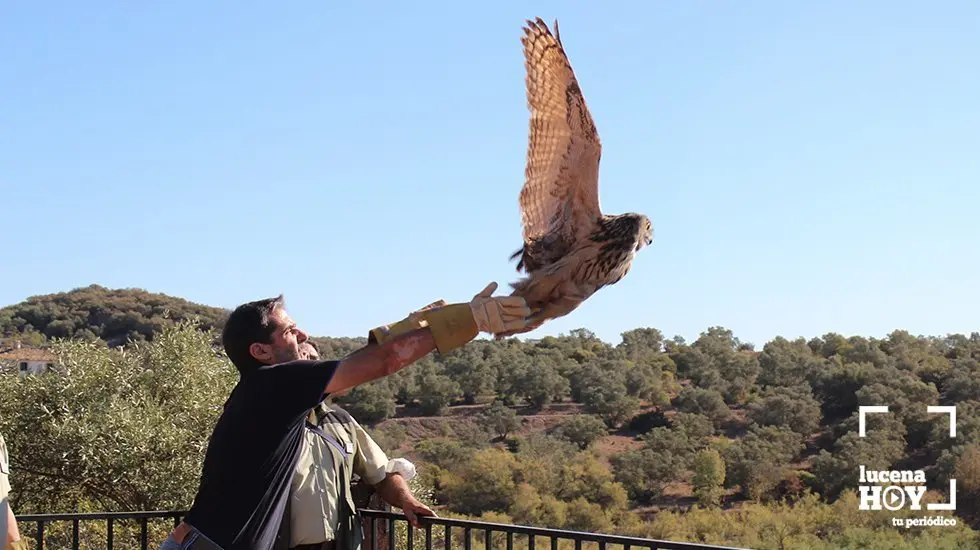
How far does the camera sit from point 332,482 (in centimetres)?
294

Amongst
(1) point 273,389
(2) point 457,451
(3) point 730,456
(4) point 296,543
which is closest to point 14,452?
(4) point 296,543

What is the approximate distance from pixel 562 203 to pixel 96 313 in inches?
1439

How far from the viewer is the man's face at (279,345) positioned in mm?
2453

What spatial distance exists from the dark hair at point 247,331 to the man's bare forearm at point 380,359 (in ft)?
1.18

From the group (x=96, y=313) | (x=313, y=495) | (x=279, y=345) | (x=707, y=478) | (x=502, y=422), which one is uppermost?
(x=96, y=313)

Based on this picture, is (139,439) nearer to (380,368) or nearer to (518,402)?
(380,368)

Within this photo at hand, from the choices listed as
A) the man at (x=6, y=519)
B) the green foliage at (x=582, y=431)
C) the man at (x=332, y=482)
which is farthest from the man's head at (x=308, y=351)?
the green foliage at (x=582, y=431)

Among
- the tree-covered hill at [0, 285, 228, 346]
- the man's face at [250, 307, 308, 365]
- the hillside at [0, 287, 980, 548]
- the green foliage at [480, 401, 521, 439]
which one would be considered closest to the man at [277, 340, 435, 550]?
the man's face at [250, 307, 308, 365]

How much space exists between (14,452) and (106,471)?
942 mm

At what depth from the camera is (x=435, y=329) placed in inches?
86.1

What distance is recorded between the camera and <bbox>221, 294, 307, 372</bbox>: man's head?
8.02ft

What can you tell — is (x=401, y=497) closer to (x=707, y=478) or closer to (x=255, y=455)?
(x=255, y=455)

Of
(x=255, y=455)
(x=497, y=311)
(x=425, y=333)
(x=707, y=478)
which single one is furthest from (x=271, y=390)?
(x=707, y=478)

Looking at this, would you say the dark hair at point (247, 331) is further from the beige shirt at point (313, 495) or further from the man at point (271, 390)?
the beige shirt at point (313, 495)
